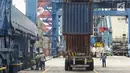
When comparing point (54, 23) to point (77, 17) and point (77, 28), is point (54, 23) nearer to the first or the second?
point (77, 17)

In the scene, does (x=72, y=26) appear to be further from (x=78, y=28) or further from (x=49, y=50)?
(x=49, y=50)

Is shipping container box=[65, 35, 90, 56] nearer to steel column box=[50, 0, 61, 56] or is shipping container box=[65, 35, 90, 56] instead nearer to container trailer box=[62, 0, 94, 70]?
container trailer box=[62, 0, 94, 70]

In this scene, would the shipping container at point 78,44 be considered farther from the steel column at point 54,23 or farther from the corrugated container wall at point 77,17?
the steel column at point 54,23

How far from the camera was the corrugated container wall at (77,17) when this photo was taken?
29.0m

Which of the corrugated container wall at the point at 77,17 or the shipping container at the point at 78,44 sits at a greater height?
the corrugated container wall at the point at 77,17

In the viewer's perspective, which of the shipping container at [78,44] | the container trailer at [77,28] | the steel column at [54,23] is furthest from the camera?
the steel column at [54,23]

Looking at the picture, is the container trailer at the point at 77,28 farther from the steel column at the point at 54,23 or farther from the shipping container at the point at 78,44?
the steel column at the point at 54,23

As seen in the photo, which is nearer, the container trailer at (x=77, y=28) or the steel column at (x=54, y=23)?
the container trailer at (x=77, y=28)

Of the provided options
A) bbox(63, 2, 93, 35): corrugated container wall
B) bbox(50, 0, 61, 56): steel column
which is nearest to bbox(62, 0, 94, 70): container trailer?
bbox(63, 2, 93, 35): corrugated container wall

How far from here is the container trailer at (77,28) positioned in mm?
28906

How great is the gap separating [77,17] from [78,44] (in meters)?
2.18

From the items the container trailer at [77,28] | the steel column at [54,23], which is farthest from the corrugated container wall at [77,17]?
the steel column at [54,23]

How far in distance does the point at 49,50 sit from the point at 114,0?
107ft

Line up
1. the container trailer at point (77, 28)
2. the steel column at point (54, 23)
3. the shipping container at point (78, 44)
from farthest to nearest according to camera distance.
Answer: the steel column at point (54, 23)
the shipping container at point (78, 44)
the container trailer at point (77, 28)
